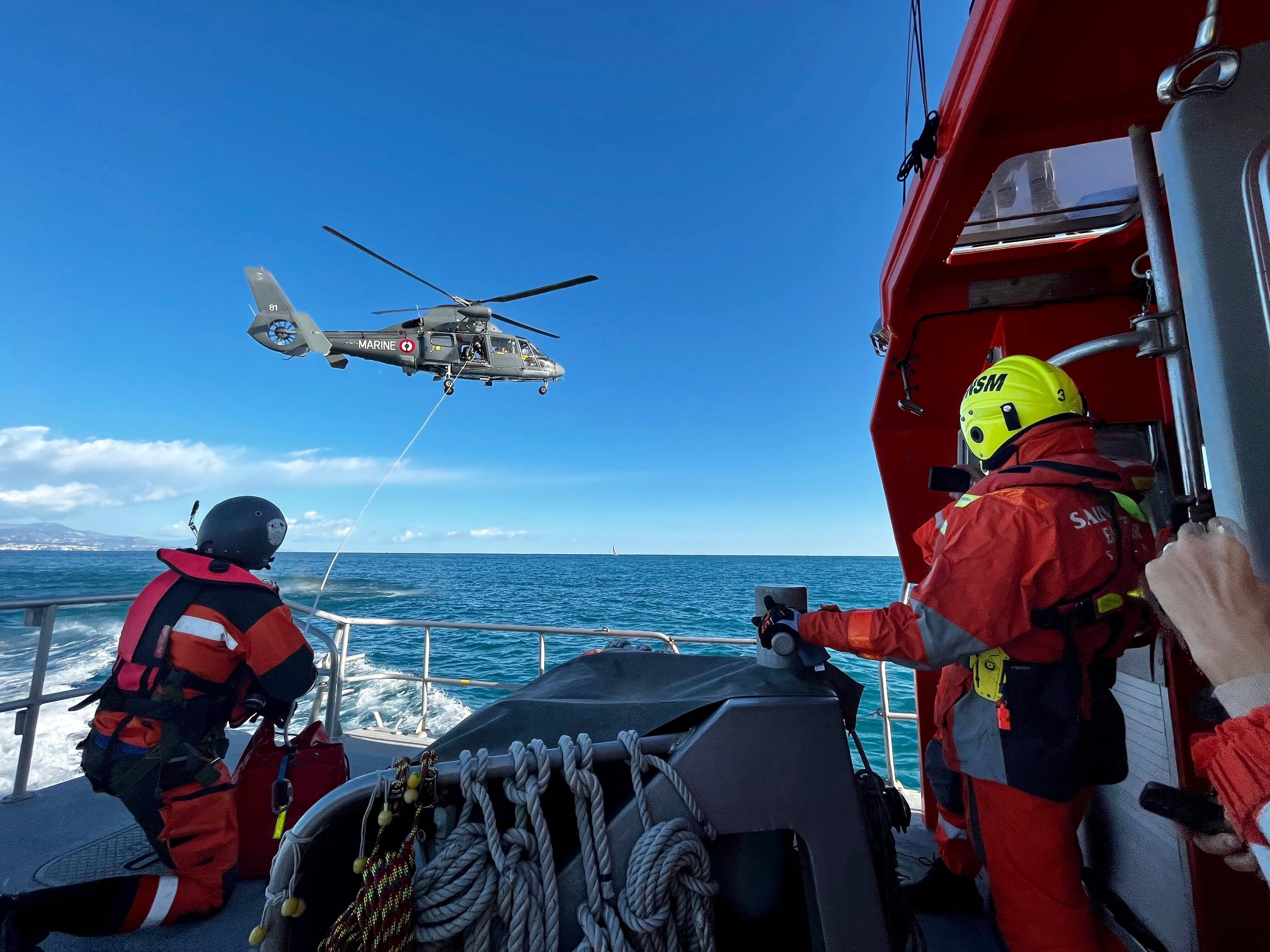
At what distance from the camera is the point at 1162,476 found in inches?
83.0

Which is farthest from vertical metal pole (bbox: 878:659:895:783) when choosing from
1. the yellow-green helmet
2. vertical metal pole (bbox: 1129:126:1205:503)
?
vertical metal pole (bbox: 1129:126:1205:503)

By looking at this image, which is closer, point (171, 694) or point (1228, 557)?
point (1228, 557)

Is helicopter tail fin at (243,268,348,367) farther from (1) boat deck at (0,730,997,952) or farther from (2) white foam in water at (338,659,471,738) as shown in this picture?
(1) boat deck at (0,730,997,952)

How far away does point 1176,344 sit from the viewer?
1.37 meters

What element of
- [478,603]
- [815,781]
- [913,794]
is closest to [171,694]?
[815,781]

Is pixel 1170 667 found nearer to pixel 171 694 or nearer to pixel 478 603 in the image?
pixel 171 694

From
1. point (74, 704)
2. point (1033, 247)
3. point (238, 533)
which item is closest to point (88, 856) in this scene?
point (238, 533)

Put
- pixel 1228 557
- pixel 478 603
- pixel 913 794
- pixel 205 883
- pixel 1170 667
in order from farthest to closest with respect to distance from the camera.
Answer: pixel 478 603
pixel 913 794
pixel 205 883
pixel 1170 667
pixel 1228 557

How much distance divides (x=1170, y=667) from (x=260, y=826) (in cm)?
374

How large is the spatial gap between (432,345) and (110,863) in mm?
16002

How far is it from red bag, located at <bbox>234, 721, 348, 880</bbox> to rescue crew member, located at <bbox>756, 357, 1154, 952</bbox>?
2277 mm

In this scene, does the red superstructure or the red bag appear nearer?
the red superstructure

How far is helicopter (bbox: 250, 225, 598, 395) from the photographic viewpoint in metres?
17.0

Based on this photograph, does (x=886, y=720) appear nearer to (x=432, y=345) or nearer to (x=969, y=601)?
(x=969, y=601)
